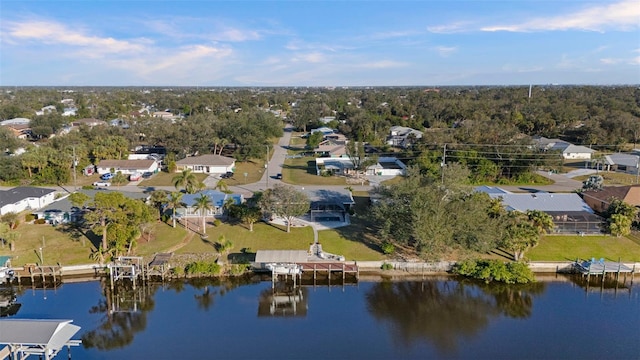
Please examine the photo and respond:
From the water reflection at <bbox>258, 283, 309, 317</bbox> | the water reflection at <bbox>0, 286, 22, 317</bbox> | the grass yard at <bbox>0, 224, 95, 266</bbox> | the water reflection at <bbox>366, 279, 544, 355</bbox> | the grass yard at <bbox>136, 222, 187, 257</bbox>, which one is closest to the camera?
the water reflection at <bbox>366, 279, 544, 355</bbox>

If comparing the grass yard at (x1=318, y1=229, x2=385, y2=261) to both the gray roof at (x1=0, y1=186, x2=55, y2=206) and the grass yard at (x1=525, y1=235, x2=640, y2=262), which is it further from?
the gray roof at (x1=0, y1=186, x2=55, y2=206)

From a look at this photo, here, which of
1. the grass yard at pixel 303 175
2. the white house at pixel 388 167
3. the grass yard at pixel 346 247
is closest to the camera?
the grass yard at pixel 346 247

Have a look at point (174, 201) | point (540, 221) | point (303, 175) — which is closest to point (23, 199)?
point (174, 201)

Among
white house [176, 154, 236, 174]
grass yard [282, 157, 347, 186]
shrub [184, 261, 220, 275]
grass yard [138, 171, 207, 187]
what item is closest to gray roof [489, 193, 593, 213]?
grass yard [282, 157, 347, 186]

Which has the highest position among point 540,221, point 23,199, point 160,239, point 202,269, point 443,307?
point 540,221

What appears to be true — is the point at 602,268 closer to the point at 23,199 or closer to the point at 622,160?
the point at 622,160

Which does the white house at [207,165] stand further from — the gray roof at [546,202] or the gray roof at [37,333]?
the gray roof at [37,333]

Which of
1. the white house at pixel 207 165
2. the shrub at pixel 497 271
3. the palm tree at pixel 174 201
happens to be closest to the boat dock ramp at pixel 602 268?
the shrub at pixel 497 271
